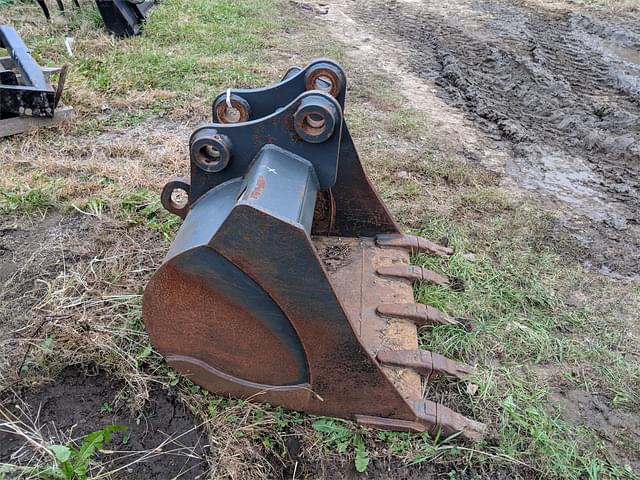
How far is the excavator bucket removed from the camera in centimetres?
169

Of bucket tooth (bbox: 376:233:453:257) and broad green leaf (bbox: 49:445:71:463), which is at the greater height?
broad green leaf (bbox: 49:445:71:463)

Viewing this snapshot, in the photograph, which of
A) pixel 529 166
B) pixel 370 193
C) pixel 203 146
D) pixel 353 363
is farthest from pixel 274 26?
pixel 353 363

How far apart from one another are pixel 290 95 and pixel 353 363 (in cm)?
115

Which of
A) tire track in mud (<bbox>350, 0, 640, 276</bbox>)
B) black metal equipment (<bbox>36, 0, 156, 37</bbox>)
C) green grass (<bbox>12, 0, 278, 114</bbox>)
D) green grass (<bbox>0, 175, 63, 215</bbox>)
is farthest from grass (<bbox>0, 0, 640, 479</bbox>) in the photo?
black metal equipment (<bbox>36, 0, 156, 37</bbox>)

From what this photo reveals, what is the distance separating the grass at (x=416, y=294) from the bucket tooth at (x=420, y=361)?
10 centimetres

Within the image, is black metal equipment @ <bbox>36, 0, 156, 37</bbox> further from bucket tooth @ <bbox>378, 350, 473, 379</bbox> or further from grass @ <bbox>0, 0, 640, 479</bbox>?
bucket tooth @ <bbox>378, 350, 473, 379</bbox>

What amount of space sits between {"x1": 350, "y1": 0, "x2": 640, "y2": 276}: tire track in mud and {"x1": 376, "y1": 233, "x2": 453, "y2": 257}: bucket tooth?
0.97 meters

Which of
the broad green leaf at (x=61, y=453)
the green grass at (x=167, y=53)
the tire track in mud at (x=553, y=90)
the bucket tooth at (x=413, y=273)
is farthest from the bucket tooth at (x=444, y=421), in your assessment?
the green grass at (x=167, y=53)

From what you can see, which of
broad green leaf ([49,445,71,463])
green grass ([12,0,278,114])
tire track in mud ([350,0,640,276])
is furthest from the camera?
green grass ([12,0,278,114])

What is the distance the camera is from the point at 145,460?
1868mm

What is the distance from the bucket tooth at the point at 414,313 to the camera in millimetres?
2375

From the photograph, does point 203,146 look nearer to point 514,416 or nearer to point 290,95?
point 290,95

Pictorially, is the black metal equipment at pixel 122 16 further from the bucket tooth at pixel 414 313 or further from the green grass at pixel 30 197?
the bucket tooth at pixel 414 313

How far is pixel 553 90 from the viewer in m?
→ 5.91
